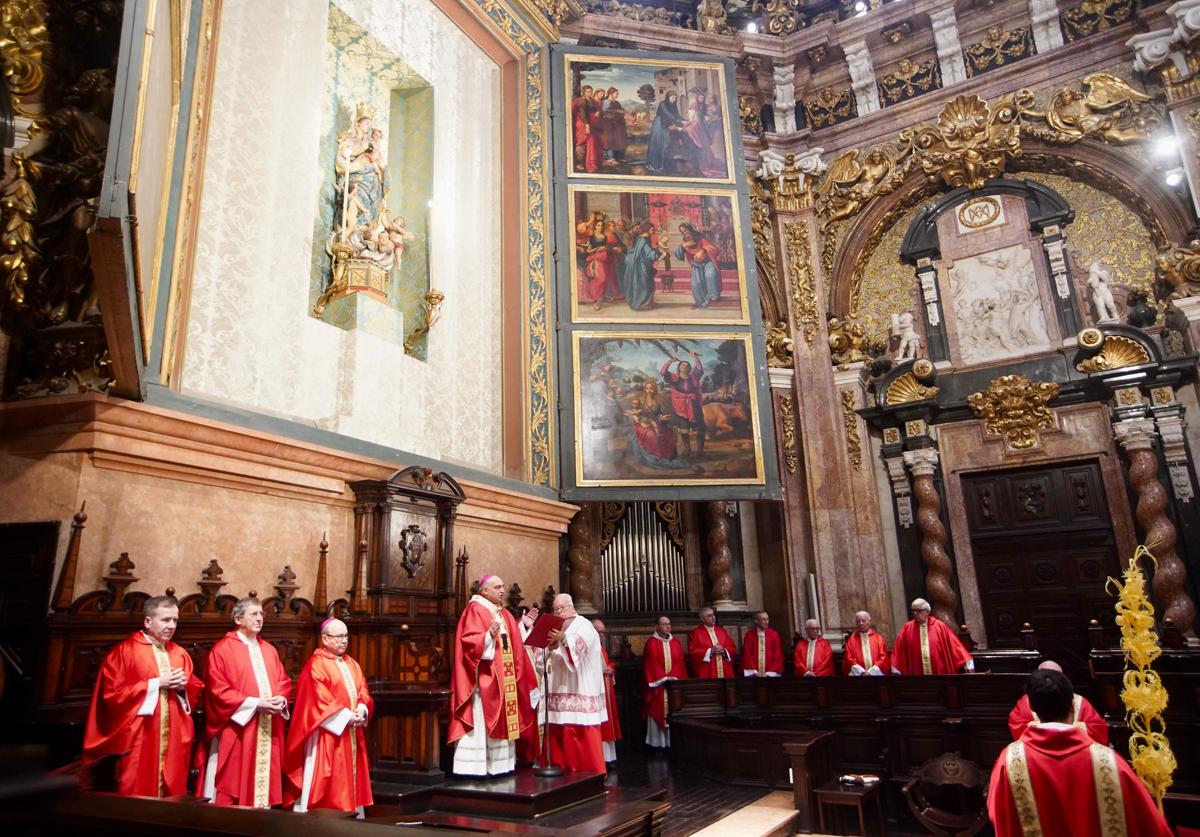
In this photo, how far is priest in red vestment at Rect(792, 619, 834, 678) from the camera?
32.5 feet

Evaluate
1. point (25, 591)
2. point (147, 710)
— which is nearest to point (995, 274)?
point (147, 710)

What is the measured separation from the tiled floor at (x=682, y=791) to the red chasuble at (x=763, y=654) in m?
1.85

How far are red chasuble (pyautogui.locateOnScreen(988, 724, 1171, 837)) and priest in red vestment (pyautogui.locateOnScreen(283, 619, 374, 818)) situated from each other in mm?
3619

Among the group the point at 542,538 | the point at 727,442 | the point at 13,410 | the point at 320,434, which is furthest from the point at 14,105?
the point at 727,442

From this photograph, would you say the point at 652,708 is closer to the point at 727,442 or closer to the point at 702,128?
the point at 727,442

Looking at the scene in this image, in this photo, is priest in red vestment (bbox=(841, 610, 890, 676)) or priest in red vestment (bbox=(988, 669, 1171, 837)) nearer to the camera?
priest in red vestment (bbox=(988, 669, 1171, 837))

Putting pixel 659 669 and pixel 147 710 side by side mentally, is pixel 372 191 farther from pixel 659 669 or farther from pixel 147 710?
pixel 659 669

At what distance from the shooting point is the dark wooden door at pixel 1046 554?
1013 cm

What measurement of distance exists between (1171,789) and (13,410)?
785 centimetres

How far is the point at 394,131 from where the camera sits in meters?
9.52

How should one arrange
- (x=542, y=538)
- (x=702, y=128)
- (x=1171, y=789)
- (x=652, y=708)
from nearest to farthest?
(x=1171, y=789), (x=542, y=538), (x=652, y=708), (x=702, y=128)

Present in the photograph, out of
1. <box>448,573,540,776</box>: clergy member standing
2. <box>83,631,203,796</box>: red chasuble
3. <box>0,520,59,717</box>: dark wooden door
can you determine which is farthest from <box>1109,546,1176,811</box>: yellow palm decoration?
<box>0,520,59,717</box>: dark wooden door

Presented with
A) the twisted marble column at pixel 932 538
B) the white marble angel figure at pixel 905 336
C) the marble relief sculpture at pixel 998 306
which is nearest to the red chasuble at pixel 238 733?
the twisted marble column at pixel 932 538

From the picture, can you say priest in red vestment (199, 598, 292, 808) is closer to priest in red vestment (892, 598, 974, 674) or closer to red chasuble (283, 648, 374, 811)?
red chasuble (283, 648, 374, 811)
